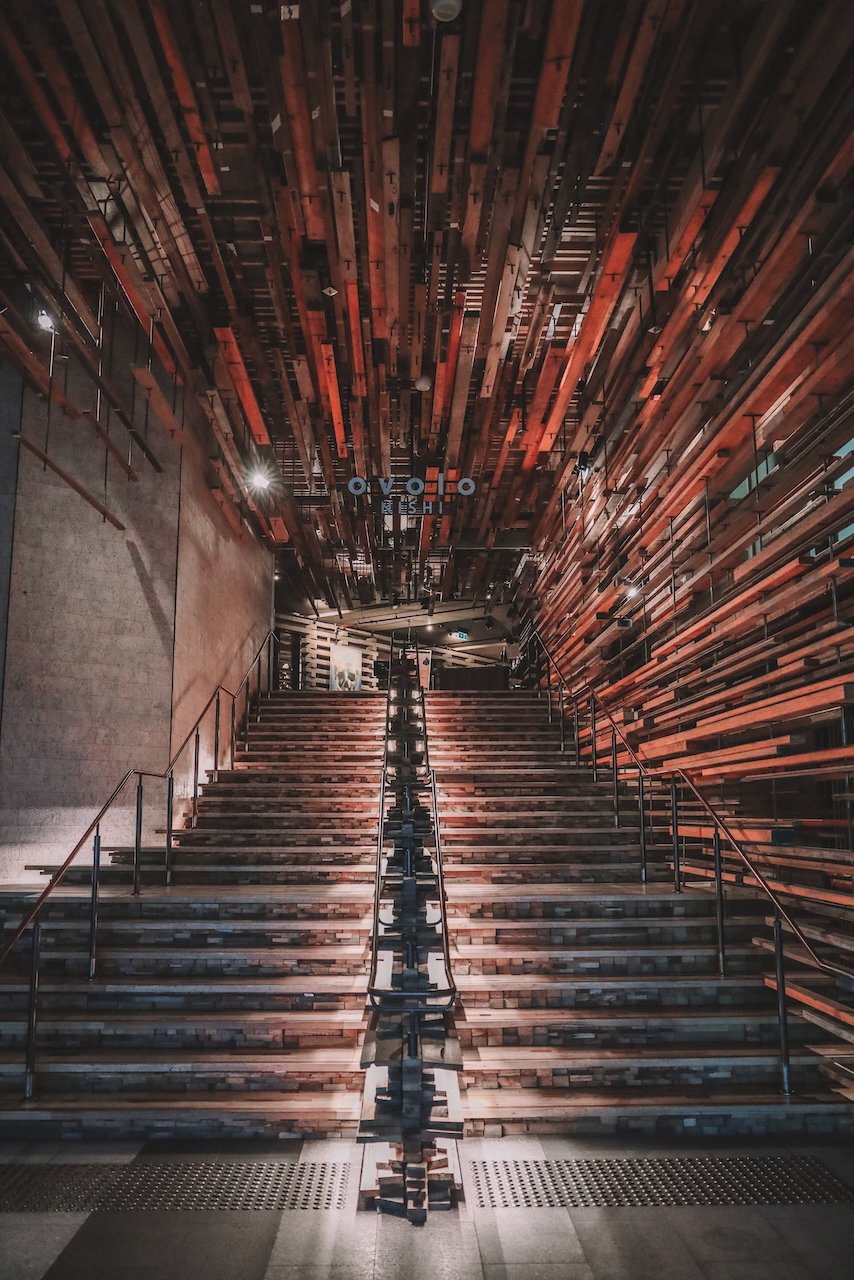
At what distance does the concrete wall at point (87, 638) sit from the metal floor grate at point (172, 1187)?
13.6 ft

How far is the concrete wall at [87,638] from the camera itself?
754 centimetres

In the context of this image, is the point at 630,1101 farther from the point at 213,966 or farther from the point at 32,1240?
the point at 32,1240

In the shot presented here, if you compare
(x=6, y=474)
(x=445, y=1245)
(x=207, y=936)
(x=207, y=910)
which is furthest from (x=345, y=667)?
(x=445, y=1245)

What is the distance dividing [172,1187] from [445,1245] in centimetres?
125

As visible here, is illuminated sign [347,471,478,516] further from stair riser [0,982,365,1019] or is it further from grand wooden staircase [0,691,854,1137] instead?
stair riser [0,982,365,1019]

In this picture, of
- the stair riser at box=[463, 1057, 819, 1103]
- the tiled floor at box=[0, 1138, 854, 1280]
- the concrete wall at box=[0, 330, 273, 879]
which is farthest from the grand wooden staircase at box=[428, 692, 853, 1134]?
the concrete wall at box=[0, 330, 273, 879]

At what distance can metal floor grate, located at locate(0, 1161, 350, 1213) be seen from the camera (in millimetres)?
3467

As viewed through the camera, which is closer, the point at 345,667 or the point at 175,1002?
the point at 175,1002

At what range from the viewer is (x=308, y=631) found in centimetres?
1791

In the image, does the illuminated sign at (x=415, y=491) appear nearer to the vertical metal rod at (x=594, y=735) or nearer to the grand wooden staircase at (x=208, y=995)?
the vertical metal rod at (x=594, y=735)

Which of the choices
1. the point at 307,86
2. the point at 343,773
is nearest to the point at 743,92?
the point at 307,86

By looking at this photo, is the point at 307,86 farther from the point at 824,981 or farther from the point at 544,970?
the point at 824,981

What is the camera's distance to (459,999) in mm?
4754

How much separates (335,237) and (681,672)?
4399mm
